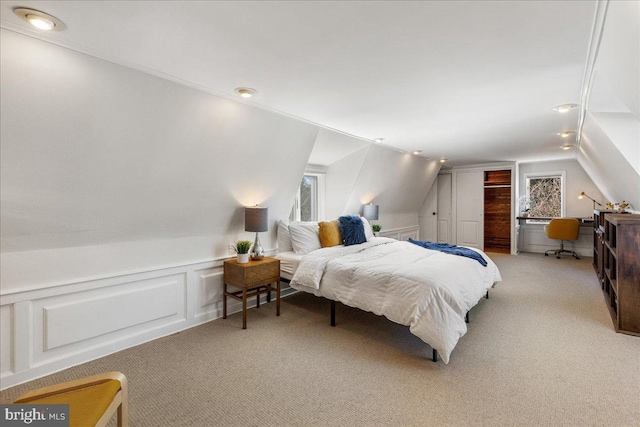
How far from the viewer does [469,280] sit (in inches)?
120

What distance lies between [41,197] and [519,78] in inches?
148

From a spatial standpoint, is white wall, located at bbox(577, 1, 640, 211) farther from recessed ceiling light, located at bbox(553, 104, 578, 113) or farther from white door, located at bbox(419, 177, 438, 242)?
white door, located at bbox(419, 177, 438, 242)

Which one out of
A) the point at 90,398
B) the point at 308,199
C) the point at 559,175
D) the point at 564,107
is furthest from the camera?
the point at 559,175

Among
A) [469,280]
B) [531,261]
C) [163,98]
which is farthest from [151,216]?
[531,261]

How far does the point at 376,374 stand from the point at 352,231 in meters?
2.22

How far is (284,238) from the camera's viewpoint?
13.6ft

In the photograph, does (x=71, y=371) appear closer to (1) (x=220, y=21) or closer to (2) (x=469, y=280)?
(1) (x=220, y=21)

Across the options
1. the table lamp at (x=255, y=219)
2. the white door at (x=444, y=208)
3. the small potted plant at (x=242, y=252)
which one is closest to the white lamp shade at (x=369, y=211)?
the table lamp at (x=255, y=219)

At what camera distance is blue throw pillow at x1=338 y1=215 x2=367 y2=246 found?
14.1ft

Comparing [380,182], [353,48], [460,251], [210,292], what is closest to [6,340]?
[210,292]

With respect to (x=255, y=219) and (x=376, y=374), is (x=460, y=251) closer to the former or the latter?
(x=376, y=374)

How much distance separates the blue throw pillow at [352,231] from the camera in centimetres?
429

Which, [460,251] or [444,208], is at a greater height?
[444,208]

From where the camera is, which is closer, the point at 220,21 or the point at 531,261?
the point at 220,21
